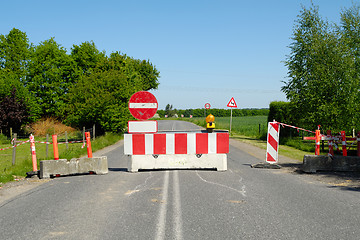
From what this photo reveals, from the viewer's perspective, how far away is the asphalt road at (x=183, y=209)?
4832mm

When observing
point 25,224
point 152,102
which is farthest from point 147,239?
point 152,102

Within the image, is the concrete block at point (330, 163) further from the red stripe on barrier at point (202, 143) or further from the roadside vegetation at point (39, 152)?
the roadside vegetation at point (39, 152)

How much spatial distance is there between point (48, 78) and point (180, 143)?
3907 centimetres

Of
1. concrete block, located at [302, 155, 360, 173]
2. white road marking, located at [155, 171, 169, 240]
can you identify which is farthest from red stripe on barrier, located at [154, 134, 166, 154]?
concrete block, located at [302, 155, 360, 173]

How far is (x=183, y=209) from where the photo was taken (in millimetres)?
6004

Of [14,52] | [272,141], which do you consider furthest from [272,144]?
[14,52]

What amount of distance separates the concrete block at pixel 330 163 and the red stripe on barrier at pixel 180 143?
367 centimetres

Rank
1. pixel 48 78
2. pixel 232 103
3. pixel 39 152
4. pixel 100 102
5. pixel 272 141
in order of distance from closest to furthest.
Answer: pixel 272 141 < pixel 39 152 < pixel 100 102 < pixel 232 103 < pixel 48 78

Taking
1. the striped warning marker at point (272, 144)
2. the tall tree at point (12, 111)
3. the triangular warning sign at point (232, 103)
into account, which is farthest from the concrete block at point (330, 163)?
the tall tree at point (12, 111)

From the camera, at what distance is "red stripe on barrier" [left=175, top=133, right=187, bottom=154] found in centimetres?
1090

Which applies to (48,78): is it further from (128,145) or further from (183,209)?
(183,209)

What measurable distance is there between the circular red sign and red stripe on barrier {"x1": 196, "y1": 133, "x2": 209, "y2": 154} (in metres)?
1.62

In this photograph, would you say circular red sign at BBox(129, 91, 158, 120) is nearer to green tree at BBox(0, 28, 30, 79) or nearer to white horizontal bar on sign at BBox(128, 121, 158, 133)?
white horizontal bar on sign at BBox(128, 121, 158, 133)

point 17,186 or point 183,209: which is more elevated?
point 183,209
